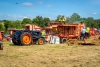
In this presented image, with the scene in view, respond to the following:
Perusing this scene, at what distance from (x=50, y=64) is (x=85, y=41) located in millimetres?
9727

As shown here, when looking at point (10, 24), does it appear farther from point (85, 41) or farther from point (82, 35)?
point (85, 41)

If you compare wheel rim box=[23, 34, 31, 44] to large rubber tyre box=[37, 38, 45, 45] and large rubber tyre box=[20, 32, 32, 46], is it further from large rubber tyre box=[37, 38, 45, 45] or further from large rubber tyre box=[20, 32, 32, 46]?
large rubber tyre box=[37, 38, 45, 45]

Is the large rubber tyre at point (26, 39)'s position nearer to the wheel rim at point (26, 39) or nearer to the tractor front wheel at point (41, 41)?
the wheel rim at point (26, 39)

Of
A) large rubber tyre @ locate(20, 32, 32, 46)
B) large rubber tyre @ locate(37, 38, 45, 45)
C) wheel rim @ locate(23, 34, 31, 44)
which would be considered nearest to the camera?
large rubber tyre @ locate(20, 32, 32, 46)

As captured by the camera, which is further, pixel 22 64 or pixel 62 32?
pixel 62 32

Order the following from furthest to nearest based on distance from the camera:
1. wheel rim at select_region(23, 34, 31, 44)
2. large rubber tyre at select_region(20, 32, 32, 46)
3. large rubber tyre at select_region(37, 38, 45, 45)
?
large rubber tyre at select_region(37, 38, 45, 45) < wheel rim at select_region(23, 34, 31, 44) < large rubber tyre at select_region(20, 32, 32, 46)

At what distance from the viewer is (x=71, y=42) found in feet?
61.8

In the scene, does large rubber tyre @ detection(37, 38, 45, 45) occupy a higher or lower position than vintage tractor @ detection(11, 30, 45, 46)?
lower

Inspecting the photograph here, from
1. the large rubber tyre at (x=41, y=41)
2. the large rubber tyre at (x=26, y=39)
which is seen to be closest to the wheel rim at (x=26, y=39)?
the large rubber tyre at (x=26, y=39)

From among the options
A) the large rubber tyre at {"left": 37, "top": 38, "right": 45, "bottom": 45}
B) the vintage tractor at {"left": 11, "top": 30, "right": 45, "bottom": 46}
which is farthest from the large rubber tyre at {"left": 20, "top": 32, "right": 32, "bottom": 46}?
the large rubber tyre at {"left": 37, "top": 38, "right": 45, "bottom": 45}

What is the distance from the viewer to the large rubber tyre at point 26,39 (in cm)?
1722

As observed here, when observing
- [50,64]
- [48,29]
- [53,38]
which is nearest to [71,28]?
[53,38]

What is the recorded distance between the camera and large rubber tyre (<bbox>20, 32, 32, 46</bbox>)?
56.5 ft

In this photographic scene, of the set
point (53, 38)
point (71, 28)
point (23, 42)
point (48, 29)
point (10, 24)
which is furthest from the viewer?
point (10, 24)
